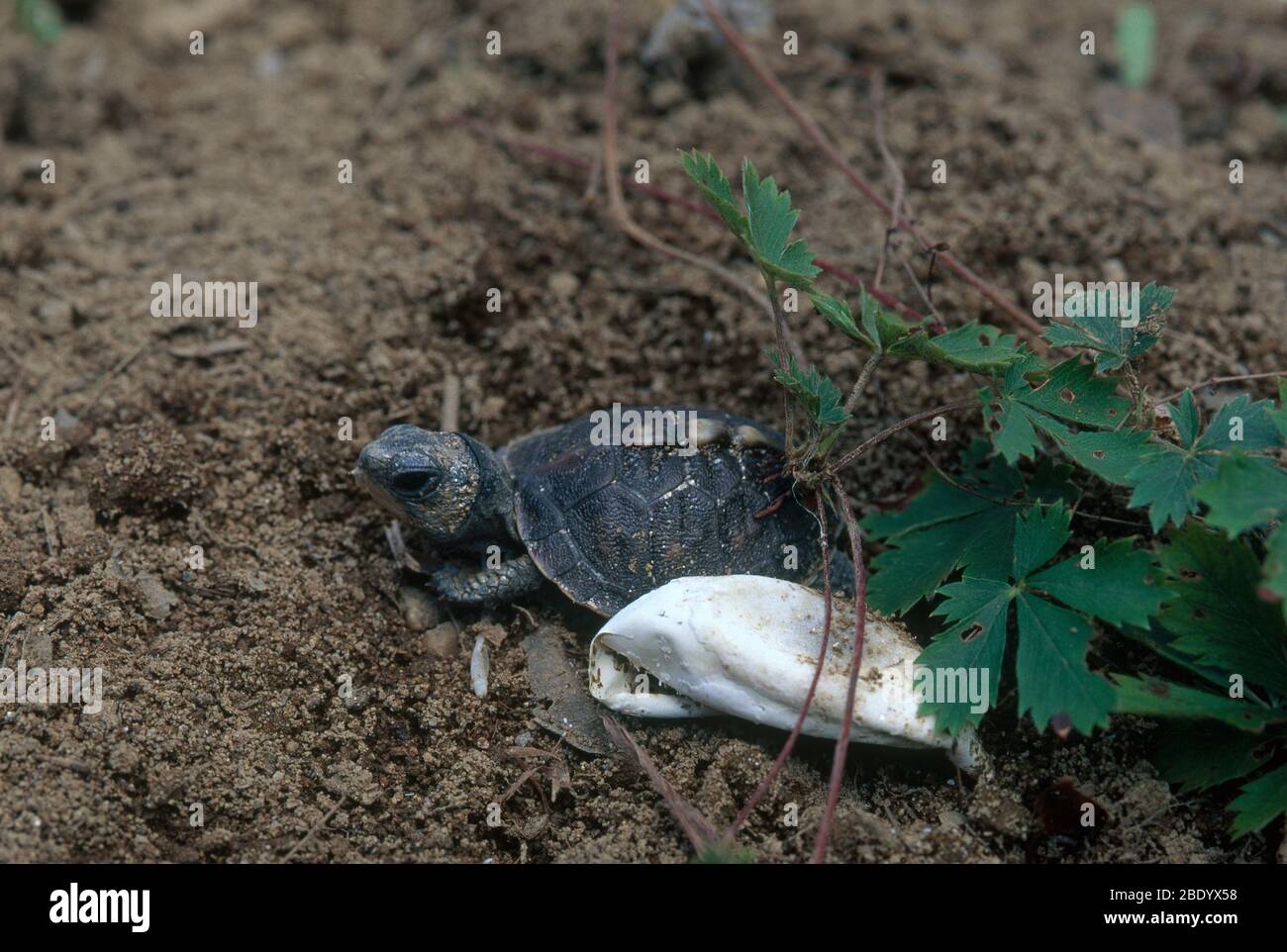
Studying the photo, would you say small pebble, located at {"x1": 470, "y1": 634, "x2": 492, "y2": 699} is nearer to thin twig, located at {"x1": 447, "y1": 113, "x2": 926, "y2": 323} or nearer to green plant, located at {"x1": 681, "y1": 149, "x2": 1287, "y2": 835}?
green plant, located at {"x1": 681, "y1": 149, "x2": 1287, "y2": 835}

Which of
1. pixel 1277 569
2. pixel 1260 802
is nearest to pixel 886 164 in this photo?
pixel 1277 569

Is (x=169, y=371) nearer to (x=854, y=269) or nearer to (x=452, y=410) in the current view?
(x=452, y=410)

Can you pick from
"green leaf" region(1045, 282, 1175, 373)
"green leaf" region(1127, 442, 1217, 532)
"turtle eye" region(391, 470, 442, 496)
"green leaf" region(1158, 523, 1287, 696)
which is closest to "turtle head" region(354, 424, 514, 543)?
"turtle eye" region(391, 470, 442, 496)

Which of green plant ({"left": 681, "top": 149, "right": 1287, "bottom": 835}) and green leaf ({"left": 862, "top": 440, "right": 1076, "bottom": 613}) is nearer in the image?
green plant ({"left": 681, "top": 149, "right": 1287, "bottom": 835})

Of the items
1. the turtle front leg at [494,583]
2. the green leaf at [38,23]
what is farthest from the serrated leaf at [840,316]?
the green leaf at [38,23]

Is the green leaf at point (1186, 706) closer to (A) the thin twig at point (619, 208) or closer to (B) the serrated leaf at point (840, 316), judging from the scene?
(B) the serrated leaf at point (840, 316)

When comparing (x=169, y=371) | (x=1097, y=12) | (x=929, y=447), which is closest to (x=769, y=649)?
(x=929, y=447)
